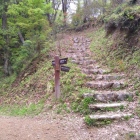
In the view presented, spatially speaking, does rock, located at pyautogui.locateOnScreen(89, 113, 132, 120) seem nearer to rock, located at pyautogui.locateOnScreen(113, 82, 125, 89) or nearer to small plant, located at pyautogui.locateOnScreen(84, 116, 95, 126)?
small plant, located at pyautogui.locateOnScreen(84, 116, 95, 126)

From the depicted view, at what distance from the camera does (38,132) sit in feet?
18.0

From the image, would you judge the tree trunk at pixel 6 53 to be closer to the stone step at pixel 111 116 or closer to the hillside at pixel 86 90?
the hillside at pixel 86 90

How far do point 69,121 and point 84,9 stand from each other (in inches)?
596

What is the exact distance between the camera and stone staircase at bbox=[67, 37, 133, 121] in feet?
19.4

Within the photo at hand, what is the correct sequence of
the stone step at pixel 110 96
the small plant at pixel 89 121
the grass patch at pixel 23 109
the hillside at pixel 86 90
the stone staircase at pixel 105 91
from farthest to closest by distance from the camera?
the grass patch at pixel 23 109, the stone step at pixel 110 96, the stone staircase at pixel 105 91, the small plant at pixel 89 121, the hillside at pixel 86 90

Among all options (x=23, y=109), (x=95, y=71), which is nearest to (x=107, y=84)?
(x=95, y=71)

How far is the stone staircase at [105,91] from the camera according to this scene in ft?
19.4

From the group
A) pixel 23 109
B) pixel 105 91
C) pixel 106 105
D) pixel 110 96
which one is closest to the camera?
pixel 106 105

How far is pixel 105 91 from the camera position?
7168 millimetres

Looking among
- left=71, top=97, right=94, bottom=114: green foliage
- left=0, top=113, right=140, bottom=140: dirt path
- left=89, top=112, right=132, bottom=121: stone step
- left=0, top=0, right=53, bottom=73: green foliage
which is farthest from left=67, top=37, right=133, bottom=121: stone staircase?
left=0, top=0, right=53, bottom=73: green foliage

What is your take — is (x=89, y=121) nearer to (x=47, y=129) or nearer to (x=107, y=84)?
(x=47, y=129)

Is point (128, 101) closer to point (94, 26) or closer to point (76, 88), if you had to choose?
point (76, 88)

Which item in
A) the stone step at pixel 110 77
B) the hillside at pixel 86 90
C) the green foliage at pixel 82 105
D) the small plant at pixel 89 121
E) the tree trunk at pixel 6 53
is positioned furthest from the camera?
the tree trunk at pixel 6 53

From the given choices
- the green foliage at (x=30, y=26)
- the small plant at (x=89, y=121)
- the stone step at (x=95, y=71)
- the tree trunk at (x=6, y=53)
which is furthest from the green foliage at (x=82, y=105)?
the tree trunk at (x=6, y=53)
